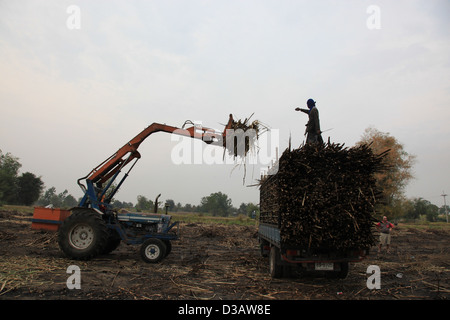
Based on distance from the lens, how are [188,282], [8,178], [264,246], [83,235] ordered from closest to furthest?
[188,282] < [83,235] < [264,246] < [8,178]

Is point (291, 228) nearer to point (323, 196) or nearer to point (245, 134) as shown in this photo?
point (323, 196)

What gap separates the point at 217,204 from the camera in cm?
11850

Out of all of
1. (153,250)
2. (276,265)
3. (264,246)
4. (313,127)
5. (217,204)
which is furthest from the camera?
(217,204)

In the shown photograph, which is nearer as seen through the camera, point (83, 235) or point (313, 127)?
point (313, 127)

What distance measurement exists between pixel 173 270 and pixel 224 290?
2607mm

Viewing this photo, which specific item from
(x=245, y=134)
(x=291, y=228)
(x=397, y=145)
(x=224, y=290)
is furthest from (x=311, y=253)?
(x=397, y=145)

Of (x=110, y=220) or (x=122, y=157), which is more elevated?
(x=122, y=157)

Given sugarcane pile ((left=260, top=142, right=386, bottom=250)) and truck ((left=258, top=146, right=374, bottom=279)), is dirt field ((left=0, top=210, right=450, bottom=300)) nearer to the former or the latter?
truck ((left=258, top=146, right=374, bottom=279))

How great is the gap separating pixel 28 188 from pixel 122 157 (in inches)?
3087

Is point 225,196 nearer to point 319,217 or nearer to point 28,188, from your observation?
point 28,188

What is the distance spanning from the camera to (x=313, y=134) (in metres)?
8.02

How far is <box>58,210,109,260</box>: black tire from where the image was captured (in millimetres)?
9453

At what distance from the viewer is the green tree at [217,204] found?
11739 cm

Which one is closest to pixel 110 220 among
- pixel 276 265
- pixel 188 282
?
pixel 188 282
